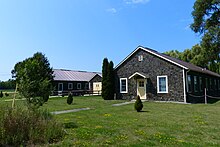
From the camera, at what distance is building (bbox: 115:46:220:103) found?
69.7 ft

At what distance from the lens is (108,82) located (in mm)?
24969

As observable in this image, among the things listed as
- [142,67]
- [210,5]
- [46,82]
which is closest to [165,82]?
[142,67]

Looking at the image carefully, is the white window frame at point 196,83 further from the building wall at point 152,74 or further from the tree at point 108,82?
the tree at point 108,82

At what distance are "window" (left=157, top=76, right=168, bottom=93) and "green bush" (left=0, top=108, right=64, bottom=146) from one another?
1606 centimetres

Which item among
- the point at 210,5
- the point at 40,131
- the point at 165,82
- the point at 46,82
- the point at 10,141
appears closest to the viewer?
the point at 10,141

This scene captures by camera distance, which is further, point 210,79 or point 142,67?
point 210,79

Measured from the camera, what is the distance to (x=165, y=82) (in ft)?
72.1

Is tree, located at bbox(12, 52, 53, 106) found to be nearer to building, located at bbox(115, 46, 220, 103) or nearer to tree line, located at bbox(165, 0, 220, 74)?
building, located at bbox(115, 46, 220, 103)

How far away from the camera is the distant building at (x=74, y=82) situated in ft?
124

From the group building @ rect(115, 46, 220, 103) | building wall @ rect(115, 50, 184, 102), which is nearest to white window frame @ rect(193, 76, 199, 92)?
building @ rect(115, 46, 220, 103)

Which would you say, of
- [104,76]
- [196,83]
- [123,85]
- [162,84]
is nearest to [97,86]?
[104,76]

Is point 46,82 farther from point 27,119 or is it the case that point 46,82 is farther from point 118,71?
point 118,71

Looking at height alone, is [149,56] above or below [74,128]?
above

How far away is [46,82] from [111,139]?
4244 millimetres
